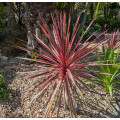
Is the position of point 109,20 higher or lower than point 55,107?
higher

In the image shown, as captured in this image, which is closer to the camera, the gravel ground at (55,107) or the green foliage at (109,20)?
the gravel ground at (55,107)

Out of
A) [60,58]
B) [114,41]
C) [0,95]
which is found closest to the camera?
[60,58]

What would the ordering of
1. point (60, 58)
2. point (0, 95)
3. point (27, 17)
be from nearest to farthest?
point (60, 58) → point (0, 95) → point (27, 17)

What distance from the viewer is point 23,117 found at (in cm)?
172

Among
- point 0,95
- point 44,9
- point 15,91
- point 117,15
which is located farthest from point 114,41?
point 117,15

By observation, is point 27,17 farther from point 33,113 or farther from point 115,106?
point 115,106

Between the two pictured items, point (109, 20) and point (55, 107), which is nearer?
point (55, 107)

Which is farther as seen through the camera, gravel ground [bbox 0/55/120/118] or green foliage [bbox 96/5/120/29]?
green foliage [bbox 96/5/120/29]

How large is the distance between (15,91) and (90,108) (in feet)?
4.17

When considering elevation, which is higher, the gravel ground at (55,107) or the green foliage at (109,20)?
the green foliage at (109,20)

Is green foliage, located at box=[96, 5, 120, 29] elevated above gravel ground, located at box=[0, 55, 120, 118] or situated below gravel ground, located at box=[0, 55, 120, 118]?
above

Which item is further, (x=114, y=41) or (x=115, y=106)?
(x=114, y=41)

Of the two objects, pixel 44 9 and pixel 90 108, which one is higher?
pixel 44 9

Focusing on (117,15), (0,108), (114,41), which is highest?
(117,15)
